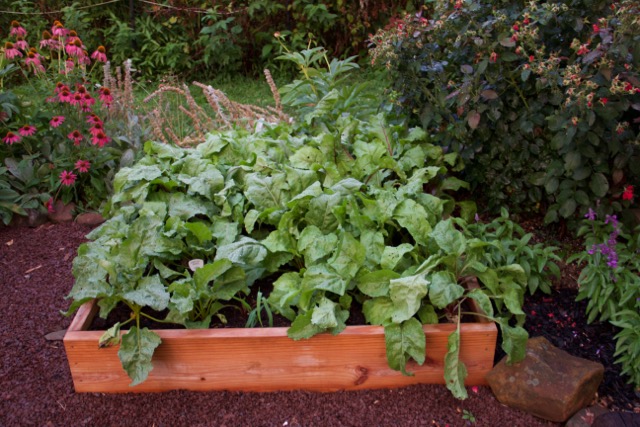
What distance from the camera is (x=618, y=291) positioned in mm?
2344

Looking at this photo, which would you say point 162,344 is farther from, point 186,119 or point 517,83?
point 186,119

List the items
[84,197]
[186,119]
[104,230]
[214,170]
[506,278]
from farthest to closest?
[186,119] → [84,197] → [214,170] → [104,230] → [506,278]

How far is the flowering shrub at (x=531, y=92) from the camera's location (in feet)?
7.71

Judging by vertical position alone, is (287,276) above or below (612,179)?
below

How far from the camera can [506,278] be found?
2.36 meters

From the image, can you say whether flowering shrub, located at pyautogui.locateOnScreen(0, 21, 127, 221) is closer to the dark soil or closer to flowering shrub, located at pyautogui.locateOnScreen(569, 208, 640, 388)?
the dark soil

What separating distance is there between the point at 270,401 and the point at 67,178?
86.0 inches

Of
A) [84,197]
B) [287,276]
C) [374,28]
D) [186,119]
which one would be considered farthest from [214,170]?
[374,28]

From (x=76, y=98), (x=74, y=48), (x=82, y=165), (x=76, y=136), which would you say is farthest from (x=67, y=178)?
(x=74, y=48)

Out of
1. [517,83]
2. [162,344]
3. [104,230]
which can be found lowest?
[162,344]

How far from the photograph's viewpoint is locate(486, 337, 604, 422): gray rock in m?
2.07

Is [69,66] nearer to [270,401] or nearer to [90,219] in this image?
[90,219]

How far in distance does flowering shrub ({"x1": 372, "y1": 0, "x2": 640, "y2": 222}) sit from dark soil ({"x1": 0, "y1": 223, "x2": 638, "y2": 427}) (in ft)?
1.99

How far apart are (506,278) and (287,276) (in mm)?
898
